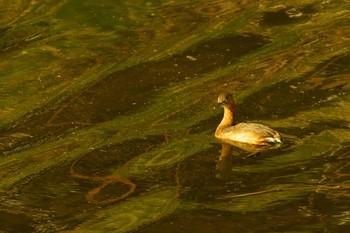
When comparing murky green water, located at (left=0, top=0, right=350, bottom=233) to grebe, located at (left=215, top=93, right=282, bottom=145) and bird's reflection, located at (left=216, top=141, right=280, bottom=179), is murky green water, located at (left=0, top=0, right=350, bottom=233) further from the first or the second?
grebe, located at (left=215, top=93, right=282, bottom=145)

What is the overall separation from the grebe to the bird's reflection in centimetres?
5

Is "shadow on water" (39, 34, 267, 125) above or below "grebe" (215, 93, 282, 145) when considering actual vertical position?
below

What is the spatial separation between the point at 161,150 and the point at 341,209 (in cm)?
255

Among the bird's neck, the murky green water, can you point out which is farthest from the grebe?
the murky green water

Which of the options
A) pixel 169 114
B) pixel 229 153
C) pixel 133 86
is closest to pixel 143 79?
pixel 133 86

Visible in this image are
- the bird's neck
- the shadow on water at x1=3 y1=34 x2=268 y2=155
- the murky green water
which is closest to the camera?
the murky green water

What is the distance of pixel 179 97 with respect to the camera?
13922 mm

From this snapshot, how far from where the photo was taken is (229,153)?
1184 centimetres

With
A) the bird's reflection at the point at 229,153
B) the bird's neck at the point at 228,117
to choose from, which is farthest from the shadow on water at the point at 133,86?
the bird's reflection at the point at 229,153

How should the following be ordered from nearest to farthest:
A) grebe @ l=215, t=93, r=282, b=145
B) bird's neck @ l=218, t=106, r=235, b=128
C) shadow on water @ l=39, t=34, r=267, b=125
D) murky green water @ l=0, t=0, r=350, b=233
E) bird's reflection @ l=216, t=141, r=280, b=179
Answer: murky green water @ l=0, t=0, r=350, b=233 < bird's reflection @ l=216, t=141, r=280, b=179 < grebe @ l=215, t=93, r=282, b=145 < bird's neck @ l=218, t=106, r=235, b=128 < shadow on water @ l=39, t=34, r=267, b=125

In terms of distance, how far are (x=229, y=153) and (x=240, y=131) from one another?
13.1 inches

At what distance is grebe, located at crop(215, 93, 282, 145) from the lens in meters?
11.6

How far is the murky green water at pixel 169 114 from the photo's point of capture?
10.3m

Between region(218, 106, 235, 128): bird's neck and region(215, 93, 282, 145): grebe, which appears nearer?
region(215, 93, 282, 145): grebe
